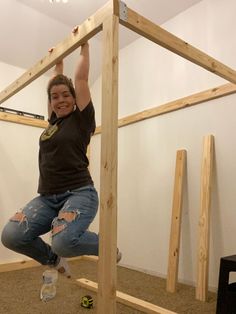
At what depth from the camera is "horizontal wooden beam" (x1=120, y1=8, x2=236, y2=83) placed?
1.49 m

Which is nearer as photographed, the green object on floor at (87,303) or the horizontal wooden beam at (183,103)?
the green object on floor at (87,303)

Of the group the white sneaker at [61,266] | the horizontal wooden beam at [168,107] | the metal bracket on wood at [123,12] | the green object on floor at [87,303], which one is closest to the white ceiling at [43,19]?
the horizontal wooden beam at [168,107]

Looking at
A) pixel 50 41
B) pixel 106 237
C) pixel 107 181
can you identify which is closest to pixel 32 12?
pixel 50 41

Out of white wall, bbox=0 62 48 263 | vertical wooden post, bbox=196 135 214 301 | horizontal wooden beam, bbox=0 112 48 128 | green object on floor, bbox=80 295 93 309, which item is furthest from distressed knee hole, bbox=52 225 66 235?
horizontal wooden beam, bbox=0 112 48 128

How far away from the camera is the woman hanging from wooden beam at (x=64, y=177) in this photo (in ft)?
5.38

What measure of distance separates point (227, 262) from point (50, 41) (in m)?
2.94

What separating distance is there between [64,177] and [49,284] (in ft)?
2.98

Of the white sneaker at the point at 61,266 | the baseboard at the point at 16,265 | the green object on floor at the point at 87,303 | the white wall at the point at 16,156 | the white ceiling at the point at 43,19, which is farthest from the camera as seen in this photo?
the white wall at the point at 16,156

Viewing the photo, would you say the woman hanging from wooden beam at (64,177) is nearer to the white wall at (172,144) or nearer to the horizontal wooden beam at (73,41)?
the horizontal wooden beam at (73,41)

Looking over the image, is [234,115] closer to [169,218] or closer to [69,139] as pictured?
[169,218]

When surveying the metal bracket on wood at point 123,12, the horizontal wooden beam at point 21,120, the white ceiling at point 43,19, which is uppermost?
the white ceiling at point 43,19

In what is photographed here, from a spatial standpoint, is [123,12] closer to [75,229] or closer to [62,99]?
[62,99]

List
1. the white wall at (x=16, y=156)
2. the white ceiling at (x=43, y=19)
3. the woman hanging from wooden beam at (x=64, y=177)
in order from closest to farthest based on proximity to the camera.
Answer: the woman hanging from wooden beam at (x=64, y=177) → the white ceiling at (x=43, y=19) → the white wall at (x=16, y=156)

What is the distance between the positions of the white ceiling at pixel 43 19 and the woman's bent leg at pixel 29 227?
6.84 feet
